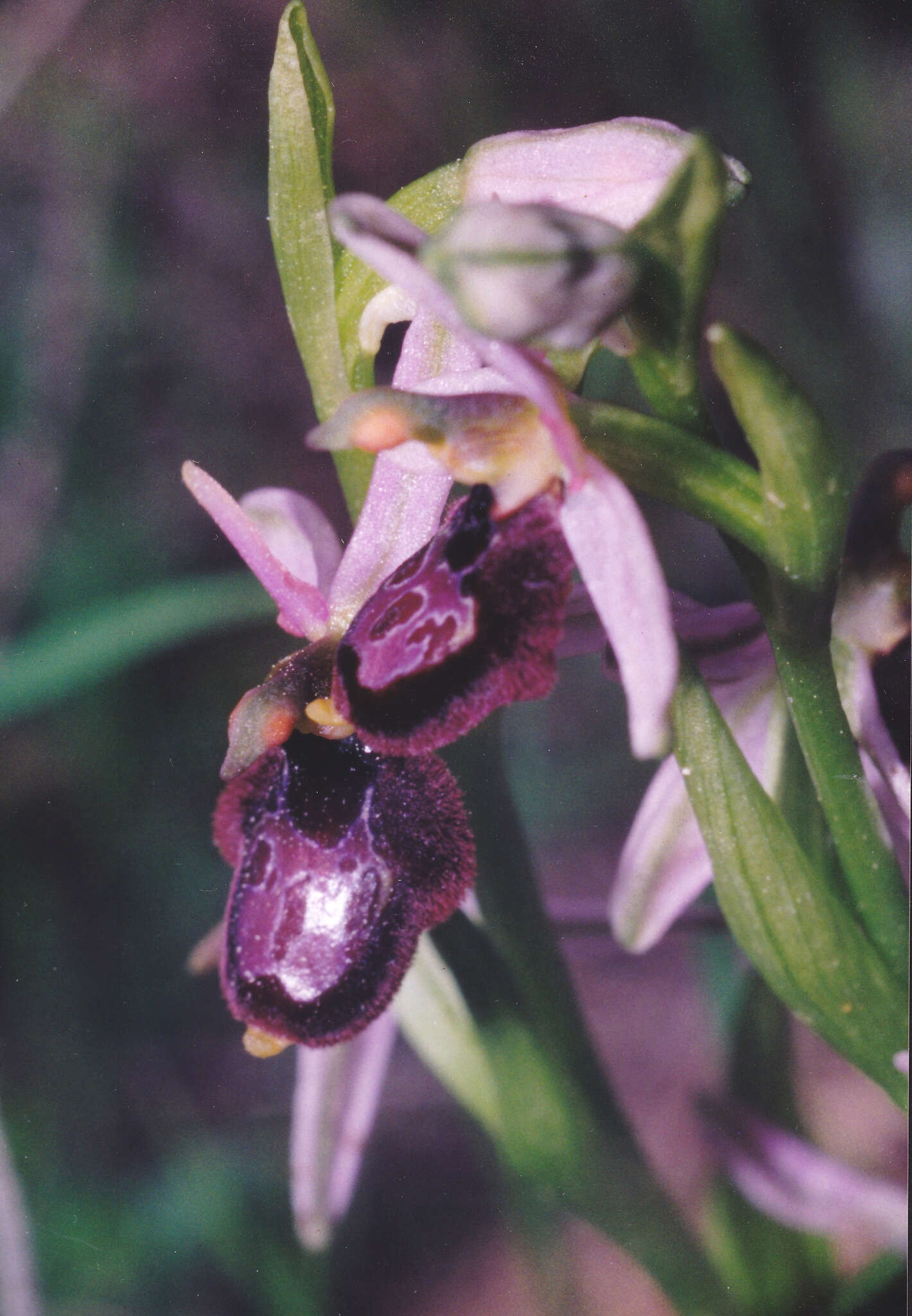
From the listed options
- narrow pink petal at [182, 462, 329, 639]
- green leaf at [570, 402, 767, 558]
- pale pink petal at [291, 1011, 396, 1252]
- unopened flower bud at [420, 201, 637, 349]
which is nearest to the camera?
unopened flower bud at [420, 201, 637, 349]

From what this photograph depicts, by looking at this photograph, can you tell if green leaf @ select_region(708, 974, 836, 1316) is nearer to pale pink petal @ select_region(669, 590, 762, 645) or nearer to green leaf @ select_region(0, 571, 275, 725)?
pale pink petal @ select_region(669, 590, 762, 645)

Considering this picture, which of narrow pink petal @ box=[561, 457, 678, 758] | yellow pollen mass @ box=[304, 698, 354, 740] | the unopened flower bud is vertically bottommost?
yellow pollen mass @ box=[304, 698, 354, 740]

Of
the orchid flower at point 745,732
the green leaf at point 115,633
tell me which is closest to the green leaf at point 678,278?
the orchid flower at point 745,732

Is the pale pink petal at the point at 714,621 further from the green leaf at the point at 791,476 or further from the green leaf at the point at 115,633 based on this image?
the green leaf at the point at 115,633

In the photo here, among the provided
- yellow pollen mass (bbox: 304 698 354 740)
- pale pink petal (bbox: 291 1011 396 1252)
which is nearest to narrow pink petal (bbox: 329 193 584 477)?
yellow pollen mass (bbox: 304 698 354 740)

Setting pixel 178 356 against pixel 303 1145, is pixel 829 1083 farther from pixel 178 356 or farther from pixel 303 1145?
pixel 178 356

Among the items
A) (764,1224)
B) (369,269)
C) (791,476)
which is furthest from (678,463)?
(764,1224)
